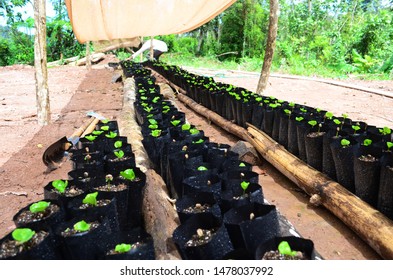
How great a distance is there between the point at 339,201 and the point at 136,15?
5.27 m

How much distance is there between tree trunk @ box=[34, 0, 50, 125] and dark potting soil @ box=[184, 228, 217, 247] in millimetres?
4203

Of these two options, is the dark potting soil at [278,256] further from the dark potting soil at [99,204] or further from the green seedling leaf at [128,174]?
the green seedling leaf at [128,174]

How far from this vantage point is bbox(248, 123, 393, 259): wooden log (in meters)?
1.93

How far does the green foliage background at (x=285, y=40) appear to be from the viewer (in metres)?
14.0

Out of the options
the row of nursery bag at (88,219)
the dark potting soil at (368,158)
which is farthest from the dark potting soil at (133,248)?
the dark potting soil at (368,158)

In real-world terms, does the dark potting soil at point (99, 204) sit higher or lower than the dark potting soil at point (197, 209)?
higher

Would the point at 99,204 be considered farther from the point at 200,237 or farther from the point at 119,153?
the point at 119,153

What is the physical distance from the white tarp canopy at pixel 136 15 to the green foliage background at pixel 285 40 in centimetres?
688

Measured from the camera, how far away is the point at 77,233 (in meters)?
1.43

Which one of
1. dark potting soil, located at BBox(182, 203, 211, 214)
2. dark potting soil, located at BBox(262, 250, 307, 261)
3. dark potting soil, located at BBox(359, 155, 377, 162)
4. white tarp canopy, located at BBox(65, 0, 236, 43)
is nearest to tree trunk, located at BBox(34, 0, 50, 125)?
white tarp canopy, located at BBox(65, 0, 236, 43)

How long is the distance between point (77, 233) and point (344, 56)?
1602cm

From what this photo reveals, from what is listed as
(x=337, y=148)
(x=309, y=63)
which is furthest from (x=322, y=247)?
(x=309, y=63)

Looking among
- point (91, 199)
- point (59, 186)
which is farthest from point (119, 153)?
point (91, 199)

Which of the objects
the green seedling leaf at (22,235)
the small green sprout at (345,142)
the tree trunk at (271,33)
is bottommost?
the green seedling leaf at (22,235)
